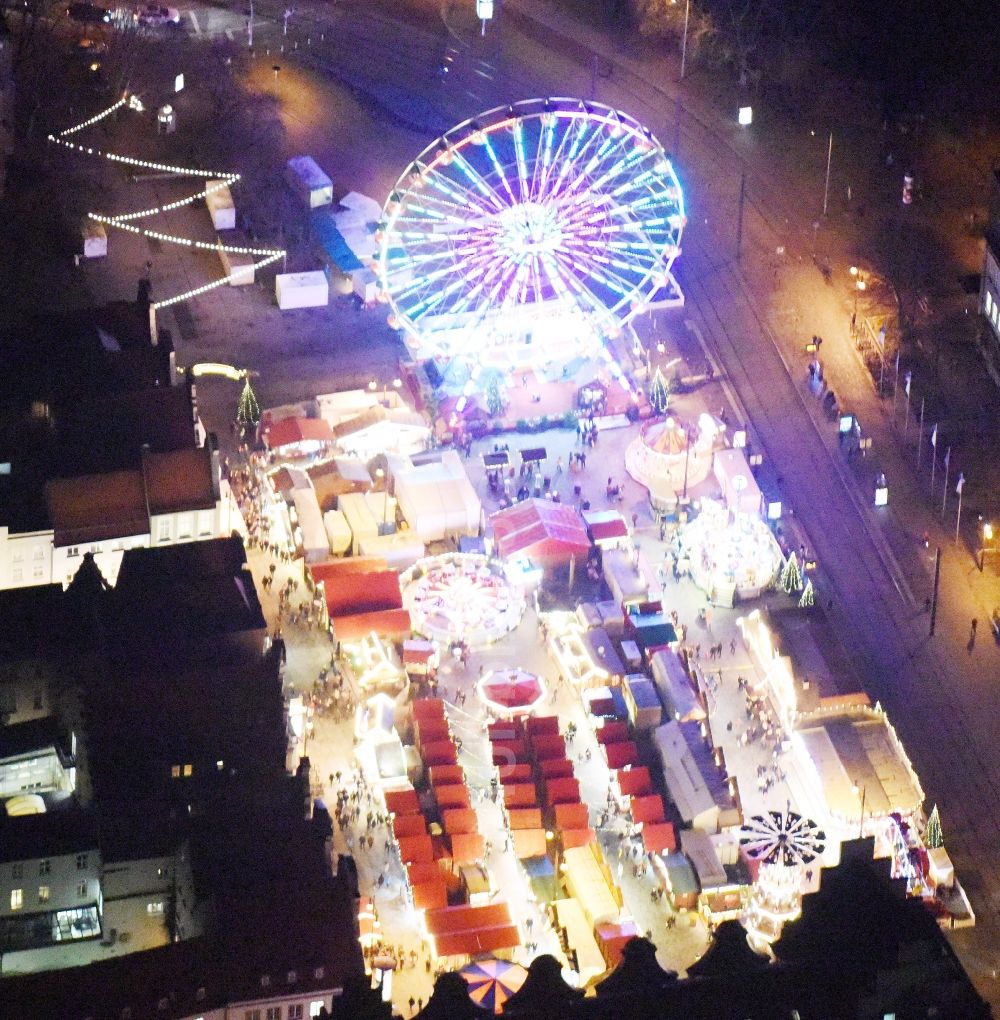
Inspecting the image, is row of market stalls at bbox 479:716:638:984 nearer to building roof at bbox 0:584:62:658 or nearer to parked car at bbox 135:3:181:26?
building roof at bbox 0:584:62:658

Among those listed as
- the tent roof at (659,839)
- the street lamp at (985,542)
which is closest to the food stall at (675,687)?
the tent roof at (659,839)

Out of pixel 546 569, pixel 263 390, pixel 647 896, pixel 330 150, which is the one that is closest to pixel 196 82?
pixel 330 150

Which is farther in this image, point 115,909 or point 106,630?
point 106,630

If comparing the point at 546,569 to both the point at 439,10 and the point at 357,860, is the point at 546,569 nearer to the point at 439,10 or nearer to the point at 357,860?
the point at 357,860

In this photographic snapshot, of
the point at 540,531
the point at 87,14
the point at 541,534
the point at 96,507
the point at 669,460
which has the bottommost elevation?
the point at 541,534

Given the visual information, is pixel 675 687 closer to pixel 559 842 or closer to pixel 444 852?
pixel 559 842

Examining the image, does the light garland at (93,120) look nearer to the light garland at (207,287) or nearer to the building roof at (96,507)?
the light garland at (207,287)

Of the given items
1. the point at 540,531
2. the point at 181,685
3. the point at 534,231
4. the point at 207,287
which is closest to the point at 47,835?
the point at 181,685
